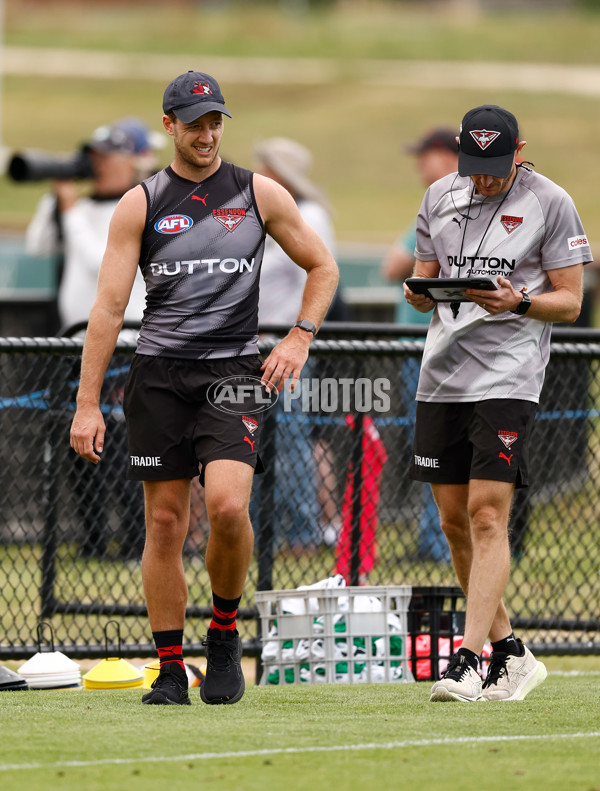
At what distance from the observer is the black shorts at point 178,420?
5566mm

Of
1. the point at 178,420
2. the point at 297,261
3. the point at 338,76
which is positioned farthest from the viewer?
the point at 338,76

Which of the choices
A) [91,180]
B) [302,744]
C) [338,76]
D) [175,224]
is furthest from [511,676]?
[338,76]

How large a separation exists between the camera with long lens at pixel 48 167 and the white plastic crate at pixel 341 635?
168 inches

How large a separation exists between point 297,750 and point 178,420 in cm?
144

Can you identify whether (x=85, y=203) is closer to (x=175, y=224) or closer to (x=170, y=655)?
(x=175, y=224)

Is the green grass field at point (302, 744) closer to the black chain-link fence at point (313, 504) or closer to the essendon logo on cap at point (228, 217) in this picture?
the black chain-link fence at point (313, 504)

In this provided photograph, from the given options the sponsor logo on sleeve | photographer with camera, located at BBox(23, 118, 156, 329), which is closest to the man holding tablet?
the sponsor logo on sleeve

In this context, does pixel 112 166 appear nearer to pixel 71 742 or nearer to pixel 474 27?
pixel 71 742

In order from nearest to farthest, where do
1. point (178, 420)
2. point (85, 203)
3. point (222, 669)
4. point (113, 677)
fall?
1. point (178, 420)
2. point (222, 669)
3. point (113, 677)
4. point (85, 203)

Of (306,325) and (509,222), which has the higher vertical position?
(509,222)

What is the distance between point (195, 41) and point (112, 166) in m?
53.1

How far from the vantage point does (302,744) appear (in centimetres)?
475

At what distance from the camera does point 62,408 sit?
7.27 meters

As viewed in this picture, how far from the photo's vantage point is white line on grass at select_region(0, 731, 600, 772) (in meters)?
4.42
